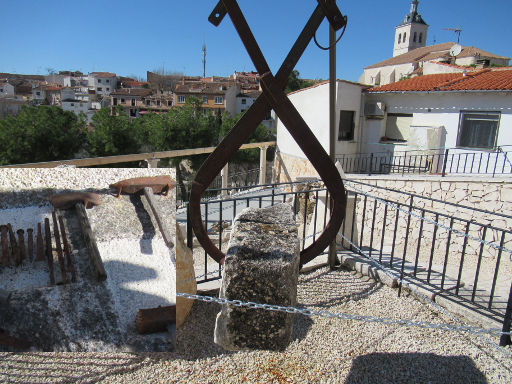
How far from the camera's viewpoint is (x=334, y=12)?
88.5 inches

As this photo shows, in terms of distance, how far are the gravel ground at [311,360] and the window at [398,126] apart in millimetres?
11313

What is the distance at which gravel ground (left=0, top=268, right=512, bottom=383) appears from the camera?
248cm

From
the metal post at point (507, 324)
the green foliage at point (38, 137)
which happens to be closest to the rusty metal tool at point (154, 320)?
the metal post at point (507, 324)

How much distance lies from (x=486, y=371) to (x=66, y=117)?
905 inches

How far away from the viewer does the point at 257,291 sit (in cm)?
193

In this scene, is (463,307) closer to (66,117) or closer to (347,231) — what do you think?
(347,231)

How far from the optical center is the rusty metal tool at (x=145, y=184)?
206cm

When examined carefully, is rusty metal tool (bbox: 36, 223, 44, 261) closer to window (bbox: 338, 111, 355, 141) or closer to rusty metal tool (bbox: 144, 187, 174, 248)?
rusty metal tool (bbox: 144, 187, 174, 248)

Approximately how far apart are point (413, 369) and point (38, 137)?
20.4m

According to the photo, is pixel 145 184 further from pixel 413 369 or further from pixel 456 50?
pixel 456 50

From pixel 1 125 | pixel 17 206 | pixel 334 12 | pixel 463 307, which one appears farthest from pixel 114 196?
pixel 1 125

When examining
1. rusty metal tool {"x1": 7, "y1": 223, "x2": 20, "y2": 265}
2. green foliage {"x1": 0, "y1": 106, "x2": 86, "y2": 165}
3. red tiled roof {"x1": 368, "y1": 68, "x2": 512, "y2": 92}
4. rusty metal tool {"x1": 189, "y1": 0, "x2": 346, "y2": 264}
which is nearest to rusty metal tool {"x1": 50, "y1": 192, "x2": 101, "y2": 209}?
rusty metal tool {"x1": 7, "y1": 223, "x2": 20, "y2": 265}

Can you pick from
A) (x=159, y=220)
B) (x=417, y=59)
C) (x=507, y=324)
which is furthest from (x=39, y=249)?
(x=417, y=59)

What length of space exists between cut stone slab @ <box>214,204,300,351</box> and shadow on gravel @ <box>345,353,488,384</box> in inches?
45.3
